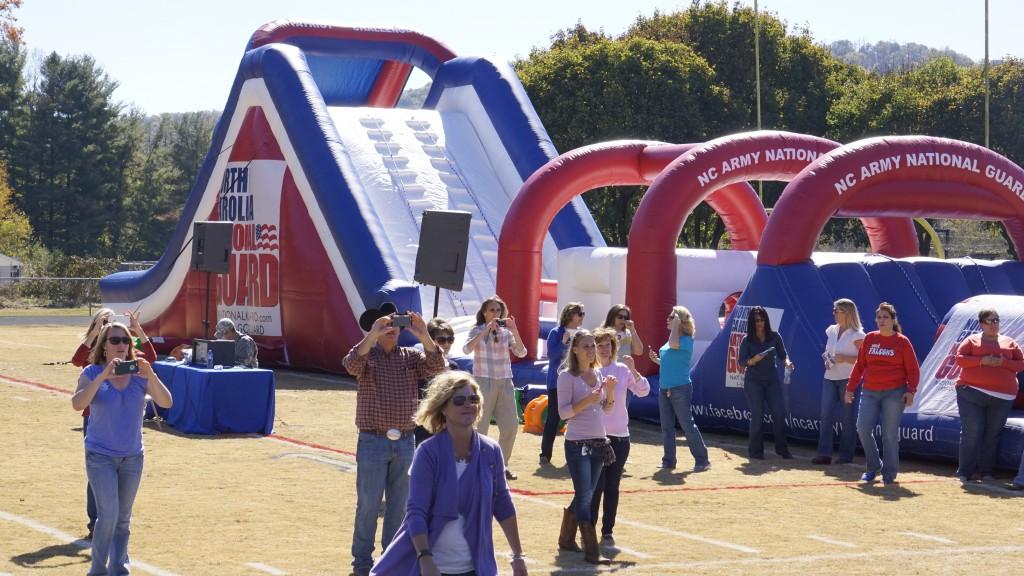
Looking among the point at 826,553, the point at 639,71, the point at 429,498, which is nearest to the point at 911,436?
the point at 826,553

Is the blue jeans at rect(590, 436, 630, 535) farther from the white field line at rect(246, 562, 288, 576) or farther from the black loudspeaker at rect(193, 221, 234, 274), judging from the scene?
the black loudspeaker at rect(193, 221, 234, 274)

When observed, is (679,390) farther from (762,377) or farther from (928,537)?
(928,537)

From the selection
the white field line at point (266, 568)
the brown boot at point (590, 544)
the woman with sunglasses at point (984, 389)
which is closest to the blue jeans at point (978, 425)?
the woman with sunglasses at point (984, 389)

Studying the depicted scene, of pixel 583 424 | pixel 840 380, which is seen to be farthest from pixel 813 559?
pixel 840 380

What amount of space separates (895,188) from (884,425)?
165 inches

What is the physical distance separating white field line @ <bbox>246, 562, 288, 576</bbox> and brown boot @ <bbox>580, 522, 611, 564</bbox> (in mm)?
1787

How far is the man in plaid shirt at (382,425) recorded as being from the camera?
8.44m

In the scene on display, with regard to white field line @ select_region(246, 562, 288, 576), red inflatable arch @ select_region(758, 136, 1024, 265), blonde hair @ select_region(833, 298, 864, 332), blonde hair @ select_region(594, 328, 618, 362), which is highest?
red inflatable arch @ select_region(758, 136, 1024, 265)

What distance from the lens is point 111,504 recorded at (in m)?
7.82

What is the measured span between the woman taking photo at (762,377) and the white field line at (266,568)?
6.43 meters

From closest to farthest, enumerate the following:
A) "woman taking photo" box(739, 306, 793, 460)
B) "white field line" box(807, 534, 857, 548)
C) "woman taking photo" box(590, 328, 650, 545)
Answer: "woman taking photo" box(590, 328, 650, 545), "white field line" box(807, 534, 857, 548), "woman taking photo" box(739, 306, 793, 460)

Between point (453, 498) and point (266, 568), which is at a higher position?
point (453, 498)

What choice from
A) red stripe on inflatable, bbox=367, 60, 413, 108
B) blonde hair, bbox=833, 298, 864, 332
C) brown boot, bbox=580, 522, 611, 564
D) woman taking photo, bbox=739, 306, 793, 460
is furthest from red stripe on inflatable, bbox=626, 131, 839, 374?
red stripe on inflatable, bbox=367, 60, 413, 108

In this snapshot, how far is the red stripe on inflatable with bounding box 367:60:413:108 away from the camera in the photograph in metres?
27.5
